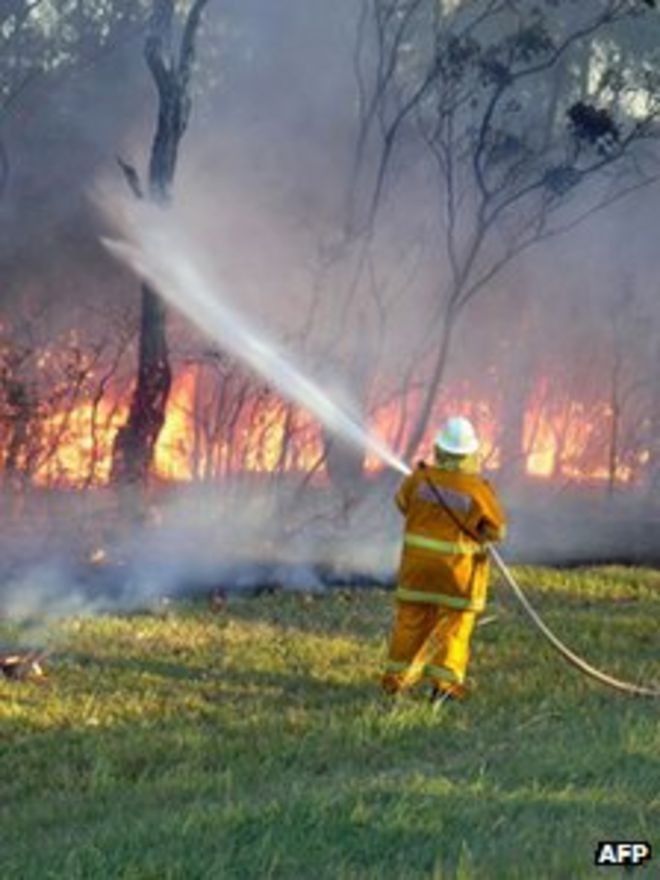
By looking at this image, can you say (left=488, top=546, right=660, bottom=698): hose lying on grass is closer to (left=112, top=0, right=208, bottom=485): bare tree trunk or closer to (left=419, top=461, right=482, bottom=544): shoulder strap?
(left=419, top=461, right=482, bottom=544): shoulder strap

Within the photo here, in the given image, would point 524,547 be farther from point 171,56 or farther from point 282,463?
point 171,56

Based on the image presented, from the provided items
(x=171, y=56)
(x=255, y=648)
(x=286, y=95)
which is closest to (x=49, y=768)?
(x=255, y=648)

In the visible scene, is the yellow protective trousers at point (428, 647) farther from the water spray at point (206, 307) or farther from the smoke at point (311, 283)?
the water spray at point (206, 307)

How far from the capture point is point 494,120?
23.0 meters

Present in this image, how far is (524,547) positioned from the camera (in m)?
19.3

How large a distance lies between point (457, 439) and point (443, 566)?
28.5 inches

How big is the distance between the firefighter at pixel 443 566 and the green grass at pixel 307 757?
0.19m

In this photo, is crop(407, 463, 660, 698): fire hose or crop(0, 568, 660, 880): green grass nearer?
crop(0, 568, 660, 880): green grass

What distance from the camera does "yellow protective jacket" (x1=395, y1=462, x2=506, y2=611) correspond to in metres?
8.05

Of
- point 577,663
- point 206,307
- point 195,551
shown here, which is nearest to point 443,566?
point 577,663

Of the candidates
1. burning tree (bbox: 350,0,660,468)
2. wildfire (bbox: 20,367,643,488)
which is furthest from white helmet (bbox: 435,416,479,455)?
burning tree (bbox: 350,0,660,468)

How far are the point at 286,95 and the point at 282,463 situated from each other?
768 cm

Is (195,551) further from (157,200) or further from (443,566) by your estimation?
(443,566)

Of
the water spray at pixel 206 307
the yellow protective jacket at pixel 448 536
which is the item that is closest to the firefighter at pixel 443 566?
the yellow protective jacket at pixel 448 536
